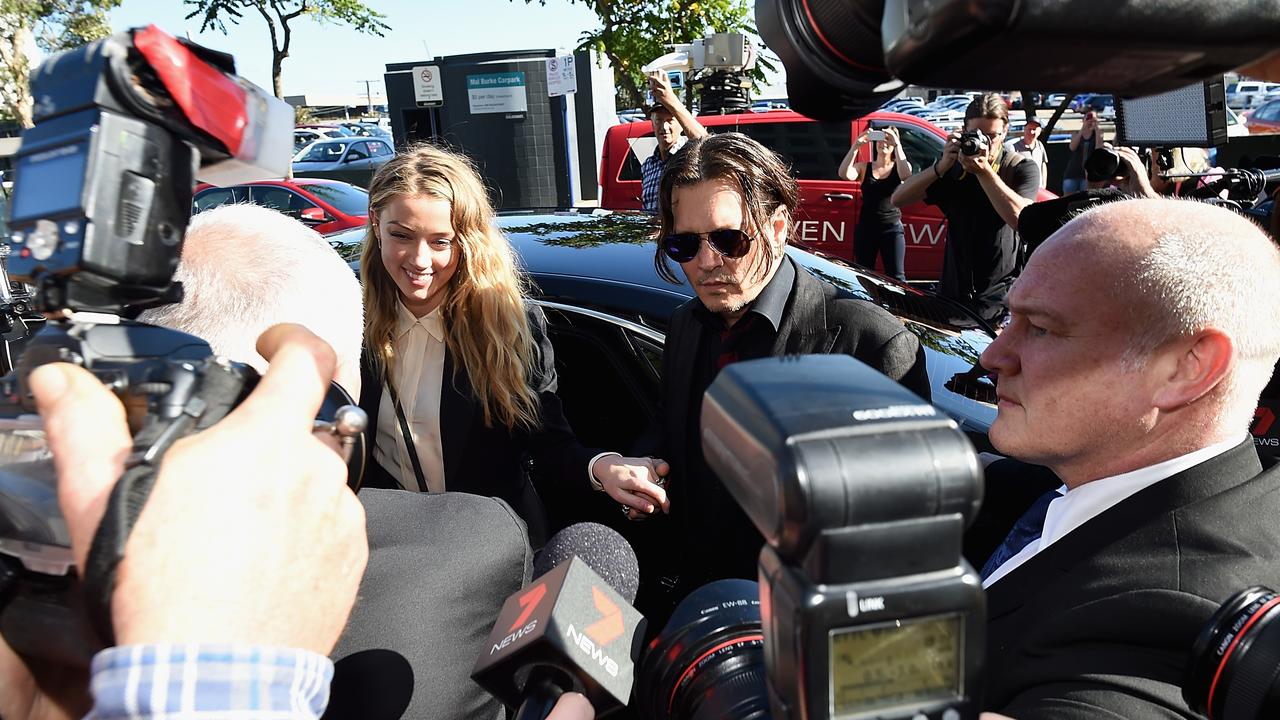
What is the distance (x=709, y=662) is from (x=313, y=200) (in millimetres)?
9974

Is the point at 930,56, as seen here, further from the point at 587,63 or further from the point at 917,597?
the point at 587,63

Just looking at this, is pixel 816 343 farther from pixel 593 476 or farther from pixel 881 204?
pixel 881 204

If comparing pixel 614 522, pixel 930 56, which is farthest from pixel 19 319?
pixel 930 56

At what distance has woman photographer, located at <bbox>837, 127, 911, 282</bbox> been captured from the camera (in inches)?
286

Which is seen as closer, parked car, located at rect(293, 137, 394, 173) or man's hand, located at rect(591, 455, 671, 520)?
man's hand, located at rect(591, 455, 671, 520)

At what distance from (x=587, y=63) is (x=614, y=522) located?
1136 cm

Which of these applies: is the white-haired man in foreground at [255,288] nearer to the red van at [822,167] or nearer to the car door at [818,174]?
the red van at [822,167]

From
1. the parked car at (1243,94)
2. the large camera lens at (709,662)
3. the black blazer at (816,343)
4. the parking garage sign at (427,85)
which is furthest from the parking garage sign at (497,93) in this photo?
the parked car at (1243,94)

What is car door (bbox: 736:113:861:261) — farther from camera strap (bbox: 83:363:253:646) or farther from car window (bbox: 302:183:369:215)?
camera strap (bbox: 83:363:253:646)

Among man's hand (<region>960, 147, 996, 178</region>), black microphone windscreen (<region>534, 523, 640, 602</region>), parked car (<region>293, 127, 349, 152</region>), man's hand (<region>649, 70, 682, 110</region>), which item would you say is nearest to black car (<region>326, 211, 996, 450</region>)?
black microphone windscreen (<region>534, 523, 640, 602</region>)

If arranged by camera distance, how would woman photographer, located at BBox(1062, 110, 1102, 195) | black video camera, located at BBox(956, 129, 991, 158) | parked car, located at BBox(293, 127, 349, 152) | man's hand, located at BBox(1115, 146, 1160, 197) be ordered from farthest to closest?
parked car, located at BBox(293, 127, 349, 152) → woman photographer, located at BBox(1062, 110, 1102, 195) → black video camera, located at BBox(956, 129, 991, 158) → man's hand, located at BBox(1115, 146, 1160, 197)

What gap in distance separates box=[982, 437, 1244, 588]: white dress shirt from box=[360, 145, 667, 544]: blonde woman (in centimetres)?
120

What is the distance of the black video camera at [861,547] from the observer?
74cm

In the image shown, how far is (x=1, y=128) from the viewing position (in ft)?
117
